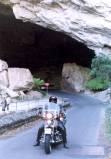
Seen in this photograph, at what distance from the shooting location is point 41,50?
142 feet

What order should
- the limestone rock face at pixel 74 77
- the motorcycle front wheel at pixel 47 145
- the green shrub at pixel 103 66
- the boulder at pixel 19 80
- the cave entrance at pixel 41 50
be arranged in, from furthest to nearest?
the cave entrance at pixel 41 50
the limestone rock face at pixel 74 77
the boulder at pixel 19 80
the green shrub at pixel 103 66
the motorcycle front wheel at pixel 47 145

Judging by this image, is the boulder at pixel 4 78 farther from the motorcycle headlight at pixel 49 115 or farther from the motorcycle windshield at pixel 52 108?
the motorcycle headlight at pixel 49 115

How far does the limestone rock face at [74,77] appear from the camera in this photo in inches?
1512

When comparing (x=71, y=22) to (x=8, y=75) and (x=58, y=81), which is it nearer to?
(x=8, y=75)

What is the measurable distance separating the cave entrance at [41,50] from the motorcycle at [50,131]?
2587 cm

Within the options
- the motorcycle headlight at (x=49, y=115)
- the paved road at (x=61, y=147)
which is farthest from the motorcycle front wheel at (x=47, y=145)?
the motorcycle headlight at (x=49, y=115)

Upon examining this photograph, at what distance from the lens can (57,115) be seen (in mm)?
11336

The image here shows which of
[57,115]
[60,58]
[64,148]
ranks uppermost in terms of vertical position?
[60,58]

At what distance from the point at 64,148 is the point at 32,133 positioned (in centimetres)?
282

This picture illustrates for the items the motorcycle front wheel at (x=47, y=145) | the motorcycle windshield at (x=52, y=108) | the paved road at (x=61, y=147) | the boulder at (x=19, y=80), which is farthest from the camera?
the boulder at (x=19, y=80)

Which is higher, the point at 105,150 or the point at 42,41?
the point at 42,41

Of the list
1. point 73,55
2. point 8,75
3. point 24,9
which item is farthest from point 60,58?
point 24,9

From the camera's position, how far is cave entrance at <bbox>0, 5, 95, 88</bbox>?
128ft

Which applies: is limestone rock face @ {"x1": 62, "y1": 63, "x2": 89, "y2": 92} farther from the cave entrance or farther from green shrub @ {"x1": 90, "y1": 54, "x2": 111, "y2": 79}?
green shrub @ {"x1": 90, "y1": 54, "x2": 111, "y2": 79}
